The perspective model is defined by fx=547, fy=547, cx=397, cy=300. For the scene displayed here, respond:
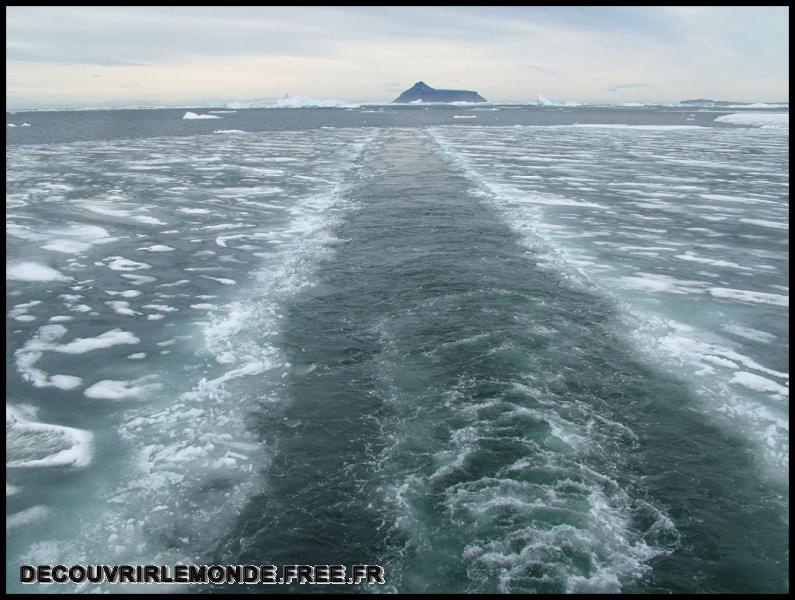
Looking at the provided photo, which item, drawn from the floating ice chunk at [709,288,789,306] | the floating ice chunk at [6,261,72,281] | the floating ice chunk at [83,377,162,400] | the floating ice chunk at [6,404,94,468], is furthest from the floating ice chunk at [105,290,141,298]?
the floating ice chunk at [709,288,789,306]

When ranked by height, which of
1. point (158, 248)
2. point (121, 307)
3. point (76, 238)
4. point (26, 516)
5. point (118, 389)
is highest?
point (76, 238)

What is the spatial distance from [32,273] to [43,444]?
802cm

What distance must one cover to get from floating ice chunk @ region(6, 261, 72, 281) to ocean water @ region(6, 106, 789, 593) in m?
0.10

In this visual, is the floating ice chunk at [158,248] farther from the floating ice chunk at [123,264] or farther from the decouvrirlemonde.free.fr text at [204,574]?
the decouvrirlemonde.free.fr text at [204,574]

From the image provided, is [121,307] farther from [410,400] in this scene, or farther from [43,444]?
[410,400]

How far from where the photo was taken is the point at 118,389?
8430mm

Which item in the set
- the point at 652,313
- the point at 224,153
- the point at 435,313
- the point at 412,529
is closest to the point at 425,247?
the point at 435,313

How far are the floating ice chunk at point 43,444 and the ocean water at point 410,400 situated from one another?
0.12 ft

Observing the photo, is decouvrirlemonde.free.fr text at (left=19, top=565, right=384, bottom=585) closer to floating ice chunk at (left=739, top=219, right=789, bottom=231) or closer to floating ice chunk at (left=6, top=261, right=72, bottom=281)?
floating ice chunk at (left=6, top=261, right=72, bottom=281)

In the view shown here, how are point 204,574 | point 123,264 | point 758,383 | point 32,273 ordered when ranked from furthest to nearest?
point 123,264 < point 32,273 < point 758,383 < point 204,574

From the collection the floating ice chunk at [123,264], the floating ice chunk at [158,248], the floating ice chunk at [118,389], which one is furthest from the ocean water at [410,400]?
the floating ice chunk at [123,264]

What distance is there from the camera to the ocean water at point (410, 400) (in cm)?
559

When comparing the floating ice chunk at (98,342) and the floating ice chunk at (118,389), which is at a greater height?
the floating ice chunk at (98,342)

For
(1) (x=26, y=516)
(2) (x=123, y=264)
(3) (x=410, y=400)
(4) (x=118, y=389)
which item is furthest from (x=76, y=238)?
(3) (x=410, y=400)
